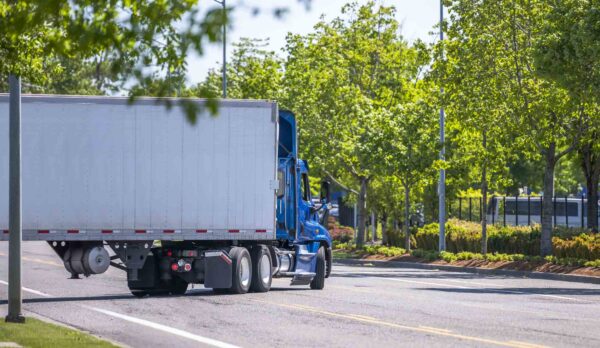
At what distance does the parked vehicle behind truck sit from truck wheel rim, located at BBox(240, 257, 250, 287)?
0.06 ft

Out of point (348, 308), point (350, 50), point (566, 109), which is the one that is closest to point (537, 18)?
point (566, 109)

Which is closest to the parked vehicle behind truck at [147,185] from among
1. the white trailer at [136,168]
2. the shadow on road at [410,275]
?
the white trailer at [136,168]

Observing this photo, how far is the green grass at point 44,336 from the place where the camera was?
15.7m

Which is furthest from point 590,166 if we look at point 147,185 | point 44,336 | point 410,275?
point 44,336

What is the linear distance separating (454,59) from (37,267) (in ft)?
47.2

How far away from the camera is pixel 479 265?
41875mm

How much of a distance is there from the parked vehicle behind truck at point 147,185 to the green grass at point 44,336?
6.17 metres

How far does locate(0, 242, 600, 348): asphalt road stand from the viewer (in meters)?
17.2

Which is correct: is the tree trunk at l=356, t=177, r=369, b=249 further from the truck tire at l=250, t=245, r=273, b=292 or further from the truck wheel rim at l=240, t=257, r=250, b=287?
the truck wheel rim at l=240, t=257, r=250, b=287

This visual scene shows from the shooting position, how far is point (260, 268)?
26.2 meters

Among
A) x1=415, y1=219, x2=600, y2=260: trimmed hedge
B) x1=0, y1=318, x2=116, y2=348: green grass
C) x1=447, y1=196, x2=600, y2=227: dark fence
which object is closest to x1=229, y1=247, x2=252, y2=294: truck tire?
x1=0, y1=318, x2=116, y2=348: green grass

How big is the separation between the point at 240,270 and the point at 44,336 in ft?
29.9

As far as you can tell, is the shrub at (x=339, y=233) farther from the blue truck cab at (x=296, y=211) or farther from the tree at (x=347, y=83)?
the blue truck cab at (x=296, y=211)

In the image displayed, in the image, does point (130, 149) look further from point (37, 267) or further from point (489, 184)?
point (489, 184)
